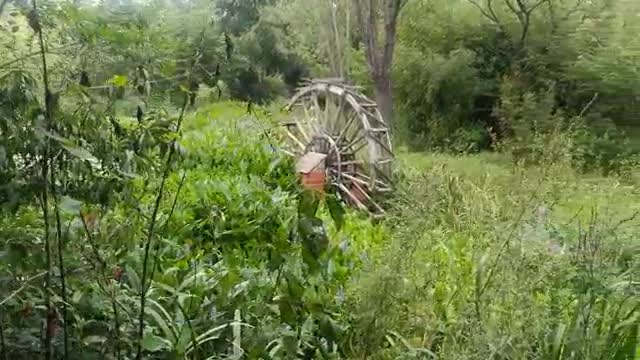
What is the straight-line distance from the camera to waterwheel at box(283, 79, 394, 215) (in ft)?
14.8

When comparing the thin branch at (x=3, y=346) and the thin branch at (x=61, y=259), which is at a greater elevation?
the thin branch at (x=61, y=259)

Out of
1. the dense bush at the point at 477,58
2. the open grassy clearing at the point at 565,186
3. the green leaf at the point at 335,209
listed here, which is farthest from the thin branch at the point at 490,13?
the green leaf at the point at 335,209

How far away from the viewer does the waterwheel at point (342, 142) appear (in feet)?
14.8

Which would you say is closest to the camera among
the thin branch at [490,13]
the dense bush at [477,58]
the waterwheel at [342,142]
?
the waterwheel at [342,142]

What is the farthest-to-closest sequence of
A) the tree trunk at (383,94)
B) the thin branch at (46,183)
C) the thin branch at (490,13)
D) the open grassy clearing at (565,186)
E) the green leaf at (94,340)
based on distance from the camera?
1. the thin branch at (490,13)
2. the tree trunk at (383,94)
3. the open grassy clearing at (565,186)
4. the green leaf at (94,340)
5. the thin branch at (46,183)

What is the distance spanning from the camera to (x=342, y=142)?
519 cm

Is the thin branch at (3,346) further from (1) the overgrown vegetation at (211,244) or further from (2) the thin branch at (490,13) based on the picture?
(2) the thin branch at (490,13)

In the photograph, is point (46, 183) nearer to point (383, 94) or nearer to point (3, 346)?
point (3, 346)

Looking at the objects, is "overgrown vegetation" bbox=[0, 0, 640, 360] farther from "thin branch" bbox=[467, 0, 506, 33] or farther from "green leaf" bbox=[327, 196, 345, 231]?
"thin branch" bbox=[467, 0, 506, 33]

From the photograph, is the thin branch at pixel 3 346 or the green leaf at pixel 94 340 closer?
the thin branch at pixel 3 346

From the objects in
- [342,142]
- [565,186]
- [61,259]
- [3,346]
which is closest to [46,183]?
[61,259]

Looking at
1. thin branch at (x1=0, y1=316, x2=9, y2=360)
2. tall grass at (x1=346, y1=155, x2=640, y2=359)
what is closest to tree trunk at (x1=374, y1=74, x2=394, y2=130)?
tall grass at (x1=346, y1=155, x2=640, y2=359)

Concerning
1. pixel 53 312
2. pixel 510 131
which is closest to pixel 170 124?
pixel 53 312

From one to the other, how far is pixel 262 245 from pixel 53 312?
141cm
